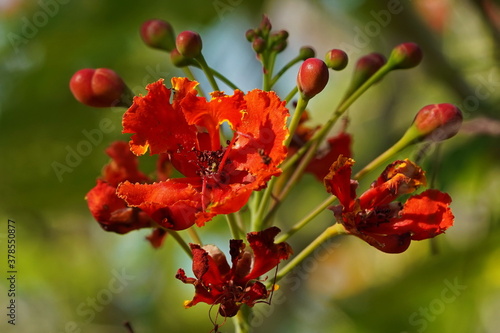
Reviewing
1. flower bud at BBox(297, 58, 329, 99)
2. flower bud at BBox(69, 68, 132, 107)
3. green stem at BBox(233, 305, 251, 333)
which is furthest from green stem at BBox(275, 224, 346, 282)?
flower bud at BBox(69, 68, 132, 107)

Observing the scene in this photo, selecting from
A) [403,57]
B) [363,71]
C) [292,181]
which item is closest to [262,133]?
[292,181]

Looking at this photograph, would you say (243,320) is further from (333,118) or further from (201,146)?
(333,118)

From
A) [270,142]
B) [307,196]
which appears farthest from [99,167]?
[270,142]

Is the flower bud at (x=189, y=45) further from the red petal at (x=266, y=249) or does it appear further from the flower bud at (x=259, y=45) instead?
the red petal at (x=266, y=249)

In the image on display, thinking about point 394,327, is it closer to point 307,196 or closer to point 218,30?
point 307,196

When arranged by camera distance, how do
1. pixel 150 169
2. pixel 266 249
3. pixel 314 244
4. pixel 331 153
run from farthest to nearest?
pixel 150 169 < pixel 331 153 < pixel 314 244 < pixel 266 249

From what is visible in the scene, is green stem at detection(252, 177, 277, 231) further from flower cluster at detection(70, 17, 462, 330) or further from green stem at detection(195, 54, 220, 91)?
green stem at detection(195, 54, 220, 91)

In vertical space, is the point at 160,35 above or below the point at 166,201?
above
